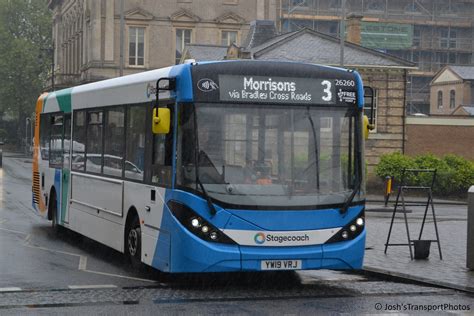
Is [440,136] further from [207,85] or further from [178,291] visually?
[178,291]

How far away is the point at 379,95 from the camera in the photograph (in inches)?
1848

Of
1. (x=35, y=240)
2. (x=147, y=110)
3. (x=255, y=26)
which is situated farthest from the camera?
(x=255, y=26)

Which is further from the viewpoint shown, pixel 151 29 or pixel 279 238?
pixel 151 29

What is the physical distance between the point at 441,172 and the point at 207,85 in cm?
3028

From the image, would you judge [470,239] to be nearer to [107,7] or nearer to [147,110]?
[147,110]

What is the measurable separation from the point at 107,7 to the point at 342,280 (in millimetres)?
60003

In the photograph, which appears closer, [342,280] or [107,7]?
[342,280]

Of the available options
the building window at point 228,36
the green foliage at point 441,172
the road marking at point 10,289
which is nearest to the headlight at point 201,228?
the road marking at point 10,289

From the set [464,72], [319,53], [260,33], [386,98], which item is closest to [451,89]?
[464,72]

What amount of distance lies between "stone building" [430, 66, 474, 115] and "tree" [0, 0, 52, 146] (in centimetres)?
3766

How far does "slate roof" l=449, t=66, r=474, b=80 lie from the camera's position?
8438 centimetres

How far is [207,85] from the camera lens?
37.9 feet

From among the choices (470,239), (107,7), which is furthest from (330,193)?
(107,7)

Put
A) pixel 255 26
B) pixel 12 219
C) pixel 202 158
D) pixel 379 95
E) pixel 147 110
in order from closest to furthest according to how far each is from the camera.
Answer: pixel 202 158 < pixel 147 110 < pixel 12 219 < pixel 379 95 < pixel 255 26
